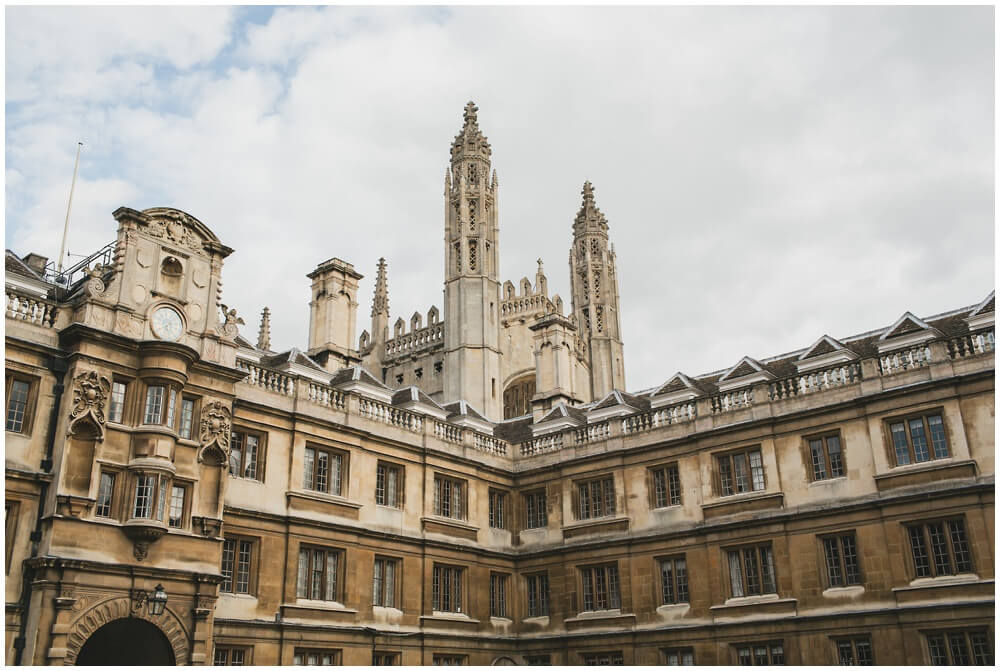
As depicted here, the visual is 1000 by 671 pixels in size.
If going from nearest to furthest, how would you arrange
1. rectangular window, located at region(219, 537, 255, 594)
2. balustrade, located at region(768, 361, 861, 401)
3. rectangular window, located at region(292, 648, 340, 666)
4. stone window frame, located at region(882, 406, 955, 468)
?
1. rectangular window, located at region(219, 537, 255, 594)
2. stone window frame, located at region(882, 406, 955, 468)
3. rectangular window, located at region(292, 648, 340, 666)
4. balustrade, located at region(768, 361, 861, 401)

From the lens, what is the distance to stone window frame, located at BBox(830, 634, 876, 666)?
26328 millimetres

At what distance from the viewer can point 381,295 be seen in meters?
69.8

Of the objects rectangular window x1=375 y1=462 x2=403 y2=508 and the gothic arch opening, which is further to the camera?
the gothic arch opening

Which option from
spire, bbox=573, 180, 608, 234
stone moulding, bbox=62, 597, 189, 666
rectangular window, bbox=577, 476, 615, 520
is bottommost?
stone moulding, bbox=62, 597, 189, 666

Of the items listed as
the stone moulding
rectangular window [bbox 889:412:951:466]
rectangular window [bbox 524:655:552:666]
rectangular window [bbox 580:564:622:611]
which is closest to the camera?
the stone moulding

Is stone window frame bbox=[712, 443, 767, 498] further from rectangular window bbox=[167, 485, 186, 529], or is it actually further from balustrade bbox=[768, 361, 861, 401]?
rectangular window bbox=[167, 485, 186, 529]

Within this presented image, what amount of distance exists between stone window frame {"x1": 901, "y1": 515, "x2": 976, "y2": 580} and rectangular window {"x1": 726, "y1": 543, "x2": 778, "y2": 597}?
420 cm

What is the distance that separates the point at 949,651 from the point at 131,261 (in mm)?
24281

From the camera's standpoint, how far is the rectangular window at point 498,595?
33812 mm

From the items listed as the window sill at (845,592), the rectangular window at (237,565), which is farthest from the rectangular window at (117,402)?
the window sill at (845,592)

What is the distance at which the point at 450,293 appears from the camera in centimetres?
5609

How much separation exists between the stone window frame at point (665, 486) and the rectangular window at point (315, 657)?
1164 cm

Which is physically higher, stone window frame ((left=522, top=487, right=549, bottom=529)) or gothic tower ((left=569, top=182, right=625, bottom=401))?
gothic tower ((left=569, top=182, right=625, bottom=401))

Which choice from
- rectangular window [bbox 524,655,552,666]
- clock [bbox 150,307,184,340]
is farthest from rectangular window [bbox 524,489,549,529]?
clock [bbox 150,307,184,340]
